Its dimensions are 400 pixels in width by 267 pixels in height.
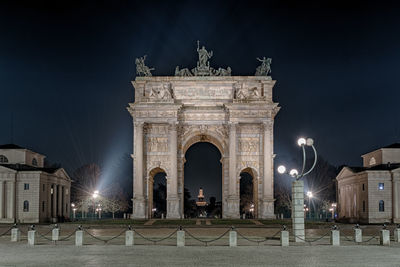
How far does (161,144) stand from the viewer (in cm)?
7112

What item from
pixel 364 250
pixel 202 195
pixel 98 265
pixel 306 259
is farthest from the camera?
pixel 202 195

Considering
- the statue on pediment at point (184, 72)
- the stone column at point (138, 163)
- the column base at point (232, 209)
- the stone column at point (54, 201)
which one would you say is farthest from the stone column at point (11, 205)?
the statue on pediment at point (184, 72)

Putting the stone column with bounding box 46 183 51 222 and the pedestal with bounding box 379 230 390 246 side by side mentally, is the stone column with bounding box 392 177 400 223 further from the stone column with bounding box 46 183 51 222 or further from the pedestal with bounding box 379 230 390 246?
the stone column with bounding box 46 183 51 222

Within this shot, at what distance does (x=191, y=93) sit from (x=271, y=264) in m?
50.1

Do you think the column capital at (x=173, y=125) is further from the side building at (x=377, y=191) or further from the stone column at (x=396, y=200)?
the stone column at (x=396, y=200)

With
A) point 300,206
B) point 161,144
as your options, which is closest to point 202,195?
point 161,144

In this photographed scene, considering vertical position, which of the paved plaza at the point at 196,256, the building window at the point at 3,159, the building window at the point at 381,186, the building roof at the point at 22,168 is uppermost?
the building window at the point at 3,159

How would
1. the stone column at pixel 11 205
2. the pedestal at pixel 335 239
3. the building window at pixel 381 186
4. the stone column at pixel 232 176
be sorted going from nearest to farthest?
the pedestal at pixel 335 239 → the building window at pixel 381 186 → the stone column at pixel 11 205 → the stone column at pixel 232 176

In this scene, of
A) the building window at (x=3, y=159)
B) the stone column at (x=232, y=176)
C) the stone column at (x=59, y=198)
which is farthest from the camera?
the stone column at (x=59, y=198)

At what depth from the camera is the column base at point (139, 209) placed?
68238 millimetres

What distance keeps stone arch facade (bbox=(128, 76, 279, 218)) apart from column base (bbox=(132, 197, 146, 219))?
0.42 feet

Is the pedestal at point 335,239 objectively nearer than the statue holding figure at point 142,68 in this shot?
Yes

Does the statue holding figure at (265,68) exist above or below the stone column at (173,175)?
above

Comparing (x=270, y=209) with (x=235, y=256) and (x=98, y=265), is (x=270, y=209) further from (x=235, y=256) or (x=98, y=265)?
(x=98, y=265)
